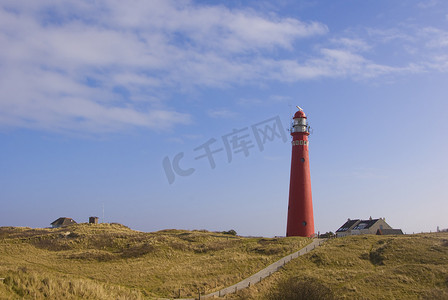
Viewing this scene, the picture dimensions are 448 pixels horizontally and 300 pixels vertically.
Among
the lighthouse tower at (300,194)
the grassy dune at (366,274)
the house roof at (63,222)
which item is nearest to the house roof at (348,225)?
the lighthouse tower at (300,194)

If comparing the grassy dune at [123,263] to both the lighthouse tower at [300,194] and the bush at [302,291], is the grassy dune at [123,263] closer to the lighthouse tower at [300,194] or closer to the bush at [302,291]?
the lighthouse tower at [300,194]

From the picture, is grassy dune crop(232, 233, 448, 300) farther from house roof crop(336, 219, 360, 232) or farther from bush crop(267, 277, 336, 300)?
house roof crop(336, 219, 360, 232)

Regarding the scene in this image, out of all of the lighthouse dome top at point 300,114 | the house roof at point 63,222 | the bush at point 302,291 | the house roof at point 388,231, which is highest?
the lighthouse dome top at point 300,114

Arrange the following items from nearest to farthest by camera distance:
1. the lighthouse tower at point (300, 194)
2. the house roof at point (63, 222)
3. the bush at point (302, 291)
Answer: the bush at point (302, 291) < the lighthouse tower at point (300, 194) < the house roof at point (63, 222)

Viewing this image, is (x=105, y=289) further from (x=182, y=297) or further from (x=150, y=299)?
(x=182, y=297)

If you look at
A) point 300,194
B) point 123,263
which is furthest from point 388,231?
point 123,263

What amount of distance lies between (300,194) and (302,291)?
66.5ft

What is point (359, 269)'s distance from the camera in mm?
33906

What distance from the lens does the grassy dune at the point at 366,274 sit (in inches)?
1085

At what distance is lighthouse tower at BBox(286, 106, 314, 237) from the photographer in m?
47.7

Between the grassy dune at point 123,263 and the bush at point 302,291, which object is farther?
the bush at point 302,291

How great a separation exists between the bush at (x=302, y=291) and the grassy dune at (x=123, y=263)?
4.05m

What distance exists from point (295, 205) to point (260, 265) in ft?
45.2

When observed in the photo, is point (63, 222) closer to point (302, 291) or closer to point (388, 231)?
point (388, 231)
